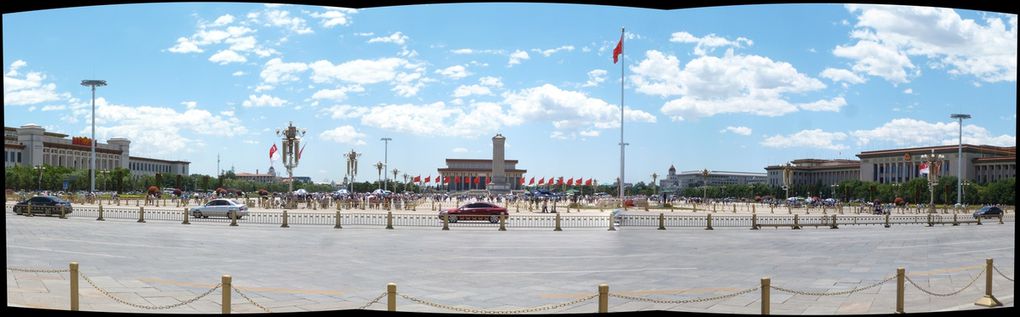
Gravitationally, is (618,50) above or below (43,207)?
above

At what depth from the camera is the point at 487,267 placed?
14.8 metres

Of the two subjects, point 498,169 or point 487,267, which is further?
point 498,169

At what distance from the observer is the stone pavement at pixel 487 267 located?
1103 cm

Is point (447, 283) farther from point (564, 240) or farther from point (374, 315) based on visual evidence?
point (564, 240)

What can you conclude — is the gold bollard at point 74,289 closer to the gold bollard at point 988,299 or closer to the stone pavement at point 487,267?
the stone pavement at point 487,267

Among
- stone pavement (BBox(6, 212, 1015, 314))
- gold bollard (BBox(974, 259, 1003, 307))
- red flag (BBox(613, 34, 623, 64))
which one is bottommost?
stone pavement (BBox(6, 212, 1015, 314))

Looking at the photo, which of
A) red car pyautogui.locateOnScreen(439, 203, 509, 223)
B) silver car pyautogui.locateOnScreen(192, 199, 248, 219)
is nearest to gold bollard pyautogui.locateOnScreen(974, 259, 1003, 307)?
red car pyautogui.locateOnScreen(439, 203, 509, 223)

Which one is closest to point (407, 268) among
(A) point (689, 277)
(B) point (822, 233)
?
(A) point (689, 277)

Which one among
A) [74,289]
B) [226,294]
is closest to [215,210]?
[74,289]

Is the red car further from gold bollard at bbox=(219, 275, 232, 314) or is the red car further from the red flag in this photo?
gold bollard at bbox=(219, 275, 232, 314)

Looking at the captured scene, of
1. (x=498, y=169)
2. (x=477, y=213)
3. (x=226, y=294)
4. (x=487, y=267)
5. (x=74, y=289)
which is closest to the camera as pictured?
(x=226, y=294)

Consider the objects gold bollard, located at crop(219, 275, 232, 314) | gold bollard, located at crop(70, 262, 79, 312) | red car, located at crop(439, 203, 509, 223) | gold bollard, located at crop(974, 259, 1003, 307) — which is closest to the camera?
gold bollard, located at crop(219, 275, 232, 314)

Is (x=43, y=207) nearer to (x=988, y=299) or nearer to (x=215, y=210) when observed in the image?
(x=215, y=210)

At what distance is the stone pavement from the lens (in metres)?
11.0
